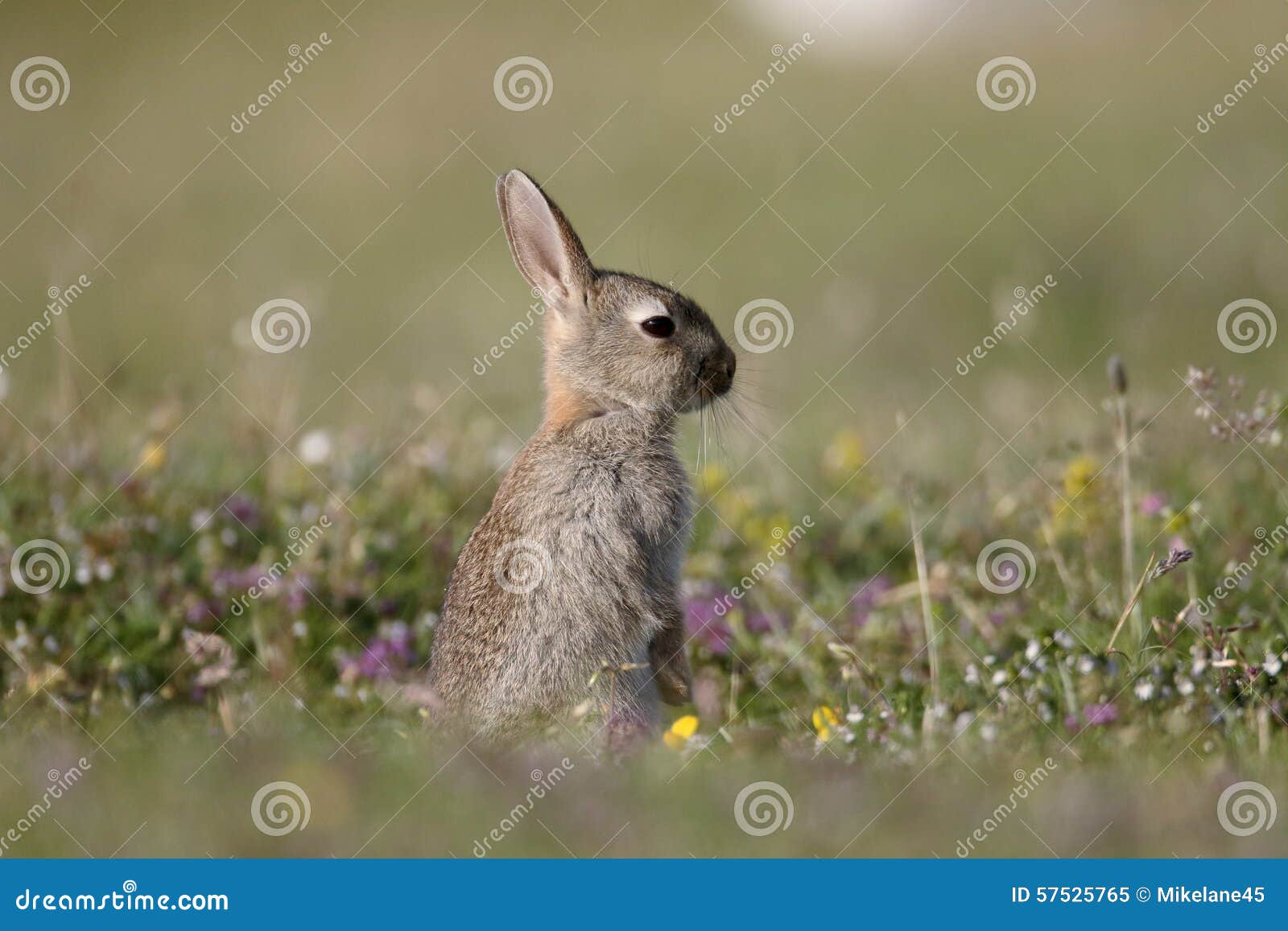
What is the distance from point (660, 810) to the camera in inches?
193

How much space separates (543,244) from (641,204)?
1133 cm

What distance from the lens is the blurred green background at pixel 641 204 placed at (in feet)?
41.1

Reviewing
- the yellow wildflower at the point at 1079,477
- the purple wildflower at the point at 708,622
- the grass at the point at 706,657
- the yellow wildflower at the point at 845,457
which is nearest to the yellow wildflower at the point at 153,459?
the grass at the point at 706,657

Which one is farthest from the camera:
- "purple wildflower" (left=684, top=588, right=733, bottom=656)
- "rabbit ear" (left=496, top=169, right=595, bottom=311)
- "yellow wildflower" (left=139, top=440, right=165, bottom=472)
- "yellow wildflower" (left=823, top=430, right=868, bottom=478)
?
"yellow wildflower" (left=823, top=430, right=868, bottom=478)

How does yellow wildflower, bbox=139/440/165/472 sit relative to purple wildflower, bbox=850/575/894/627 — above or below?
below

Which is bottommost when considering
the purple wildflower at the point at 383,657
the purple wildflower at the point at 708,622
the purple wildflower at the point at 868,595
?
the purple wildflower at the point at 383,657

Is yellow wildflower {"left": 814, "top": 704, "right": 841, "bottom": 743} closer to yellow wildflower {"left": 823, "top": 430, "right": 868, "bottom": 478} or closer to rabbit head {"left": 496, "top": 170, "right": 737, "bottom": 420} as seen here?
rabbit head {"left": 496, "top": 170, "right": 737, "bottom": 420}

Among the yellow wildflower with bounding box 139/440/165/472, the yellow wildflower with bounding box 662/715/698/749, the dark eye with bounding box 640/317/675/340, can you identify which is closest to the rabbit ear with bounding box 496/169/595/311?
the dark eye with bounding box 640/317/675/340

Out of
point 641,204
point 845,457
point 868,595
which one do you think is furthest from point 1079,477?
point 641,204

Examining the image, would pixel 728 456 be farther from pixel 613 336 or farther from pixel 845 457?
pixel 613 336

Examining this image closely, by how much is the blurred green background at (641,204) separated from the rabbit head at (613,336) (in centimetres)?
272

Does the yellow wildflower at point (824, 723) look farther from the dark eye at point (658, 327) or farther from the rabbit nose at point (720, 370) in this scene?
the dark eye at point (658, 327)

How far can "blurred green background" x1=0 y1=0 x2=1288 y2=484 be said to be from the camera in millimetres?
12531

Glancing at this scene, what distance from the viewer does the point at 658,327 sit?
265 inches
